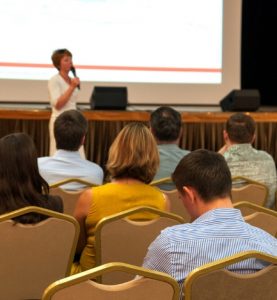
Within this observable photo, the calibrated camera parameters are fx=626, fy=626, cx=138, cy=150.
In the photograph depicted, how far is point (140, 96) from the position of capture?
21.5 feet

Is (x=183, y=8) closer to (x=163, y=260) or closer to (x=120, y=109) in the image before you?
(x=120, y=109)

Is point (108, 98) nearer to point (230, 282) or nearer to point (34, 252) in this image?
point (34, 252)

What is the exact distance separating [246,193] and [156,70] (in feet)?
11.4

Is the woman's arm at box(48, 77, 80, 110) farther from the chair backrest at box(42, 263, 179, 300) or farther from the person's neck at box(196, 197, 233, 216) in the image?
the chair backrest at box(42, 263, 179, 300)

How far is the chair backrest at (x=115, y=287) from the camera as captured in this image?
60.4 inches

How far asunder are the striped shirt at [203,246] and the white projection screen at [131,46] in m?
4.68

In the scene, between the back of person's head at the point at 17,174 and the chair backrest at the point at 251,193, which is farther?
the chair backrest at the point at 251,193

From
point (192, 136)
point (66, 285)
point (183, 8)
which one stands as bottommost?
point (192, 136)

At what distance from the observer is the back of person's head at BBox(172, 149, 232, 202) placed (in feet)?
6.39

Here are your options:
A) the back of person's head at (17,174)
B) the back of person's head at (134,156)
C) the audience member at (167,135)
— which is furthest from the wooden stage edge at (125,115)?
the back of person's head at (17,174)

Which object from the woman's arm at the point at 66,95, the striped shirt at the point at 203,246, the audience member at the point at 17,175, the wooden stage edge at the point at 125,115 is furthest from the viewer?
the wooden stage edge at the point at 125,115

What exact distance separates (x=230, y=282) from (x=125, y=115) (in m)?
4.31

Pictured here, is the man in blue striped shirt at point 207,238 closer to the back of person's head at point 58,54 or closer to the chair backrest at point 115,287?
the chair backrest at point 115,287

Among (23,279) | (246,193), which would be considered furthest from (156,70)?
(23,279)
